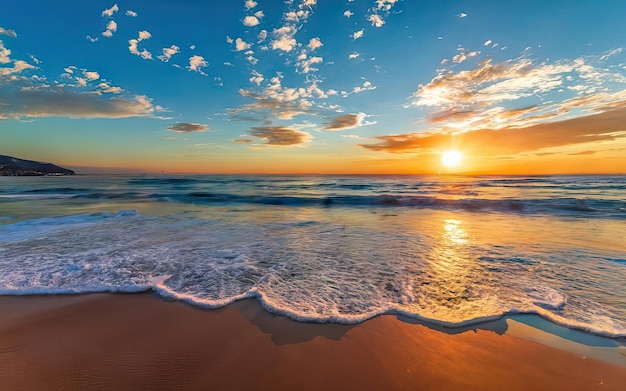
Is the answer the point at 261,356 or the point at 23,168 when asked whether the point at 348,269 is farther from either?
the point at 23,168

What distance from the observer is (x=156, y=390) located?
241 centimetres

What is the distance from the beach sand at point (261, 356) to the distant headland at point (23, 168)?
439 ft

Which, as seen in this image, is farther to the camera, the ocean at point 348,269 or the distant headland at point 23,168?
the distant headland at point 23,168

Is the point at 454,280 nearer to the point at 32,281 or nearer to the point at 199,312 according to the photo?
the point at 199,312

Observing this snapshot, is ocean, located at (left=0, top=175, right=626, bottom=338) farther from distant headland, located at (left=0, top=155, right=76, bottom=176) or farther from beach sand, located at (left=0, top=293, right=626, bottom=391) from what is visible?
distant headland, located at (left=0, top=155, right=76, bottom=176)

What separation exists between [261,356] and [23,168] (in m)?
145

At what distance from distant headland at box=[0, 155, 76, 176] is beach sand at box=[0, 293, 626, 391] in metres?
134

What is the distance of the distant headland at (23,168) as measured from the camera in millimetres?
93625

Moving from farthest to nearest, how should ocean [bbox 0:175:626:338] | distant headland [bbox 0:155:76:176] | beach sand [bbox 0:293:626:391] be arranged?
distant headland [bbox 0:155:76:176] < ocean [bbox 0:175:626:338] < beach sand [bbox 0:293:626:391]

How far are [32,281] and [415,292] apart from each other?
21.3 ft

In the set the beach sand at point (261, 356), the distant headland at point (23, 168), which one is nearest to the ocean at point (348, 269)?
the beach sand at point (261, 356)

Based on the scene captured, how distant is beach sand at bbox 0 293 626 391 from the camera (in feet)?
8.21

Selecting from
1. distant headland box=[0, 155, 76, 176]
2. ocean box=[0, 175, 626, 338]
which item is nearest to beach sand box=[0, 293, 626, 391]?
ocean box=[0, 175, 626, 338]

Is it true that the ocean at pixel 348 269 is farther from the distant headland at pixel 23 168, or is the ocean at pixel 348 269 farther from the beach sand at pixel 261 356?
the distant headland at pixel 23 168
